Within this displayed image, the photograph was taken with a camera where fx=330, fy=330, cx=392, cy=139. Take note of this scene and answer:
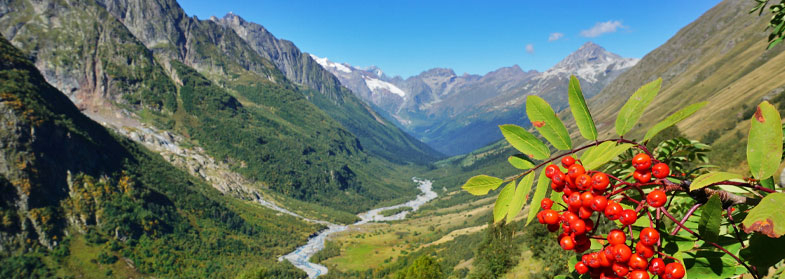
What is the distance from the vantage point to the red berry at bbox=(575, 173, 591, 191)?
167 centimetres

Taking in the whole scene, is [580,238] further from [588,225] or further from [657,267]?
[657,267]

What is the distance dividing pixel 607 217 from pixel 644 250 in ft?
0.69

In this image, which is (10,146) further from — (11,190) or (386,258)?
(386,258)

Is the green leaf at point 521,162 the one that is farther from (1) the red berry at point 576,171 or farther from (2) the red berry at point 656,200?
(2) the red berry at point 656,200

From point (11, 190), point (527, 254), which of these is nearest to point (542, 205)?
point (527, 254)

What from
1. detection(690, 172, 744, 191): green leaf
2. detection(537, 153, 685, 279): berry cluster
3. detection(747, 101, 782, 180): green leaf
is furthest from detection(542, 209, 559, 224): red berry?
detection(747, 101, 782, 180): green leaf

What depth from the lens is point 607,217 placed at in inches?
67.8

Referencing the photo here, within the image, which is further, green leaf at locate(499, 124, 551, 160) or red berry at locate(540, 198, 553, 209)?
red berry at locate(540, 198, 553, 209)

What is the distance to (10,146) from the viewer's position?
10231 cm

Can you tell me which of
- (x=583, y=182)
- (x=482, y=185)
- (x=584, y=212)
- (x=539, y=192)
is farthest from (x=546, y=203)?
(x=482, y=185)

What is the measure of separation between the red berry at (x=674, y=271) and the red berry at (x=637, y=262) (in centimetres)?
8

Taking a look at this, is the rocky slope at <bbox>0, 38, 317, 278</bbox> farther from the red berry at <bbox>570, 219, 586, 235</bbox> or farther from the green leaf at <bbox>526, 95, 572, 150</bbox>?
the green leaf at <bbox>526, 95, 572, 150</bbox>

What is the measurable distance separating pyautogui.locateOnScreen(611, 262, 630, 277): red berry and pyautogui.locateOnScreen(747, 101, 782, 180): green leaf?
0.70 metres

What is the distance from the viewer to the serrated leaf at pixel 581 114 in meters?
1.59
